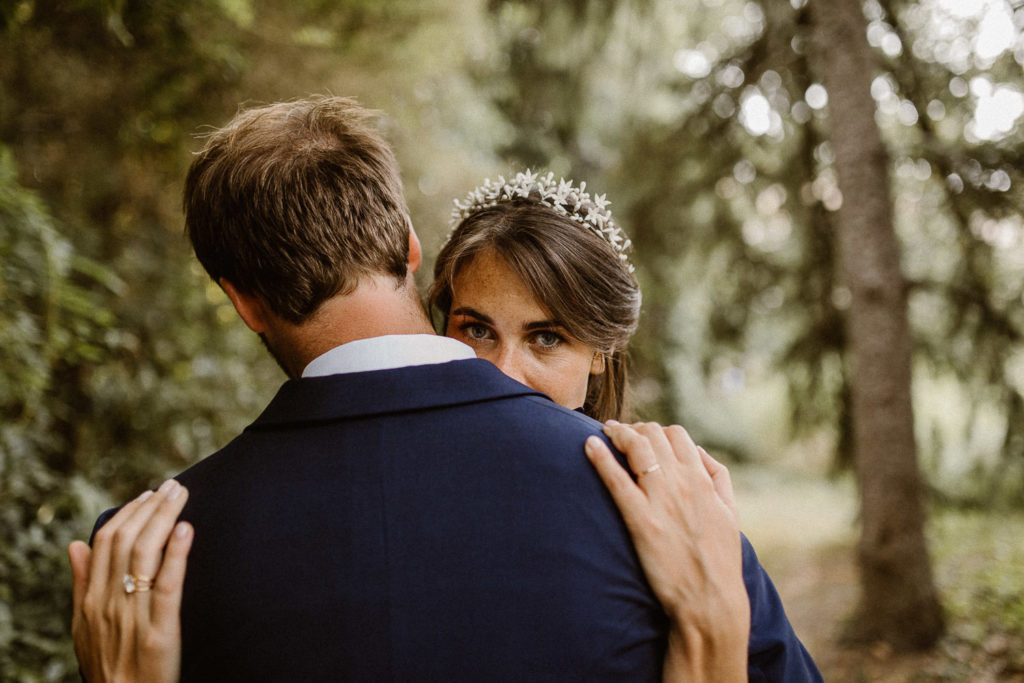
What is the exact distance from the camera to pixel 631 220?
6.91m

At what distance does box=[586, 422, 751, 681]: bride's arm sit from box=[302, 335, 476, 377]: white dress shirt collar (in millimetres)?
333

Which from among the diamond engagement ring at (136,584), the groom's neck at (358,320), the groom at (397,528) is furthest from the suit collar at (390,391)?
the diamond engagement ring at (136,584)

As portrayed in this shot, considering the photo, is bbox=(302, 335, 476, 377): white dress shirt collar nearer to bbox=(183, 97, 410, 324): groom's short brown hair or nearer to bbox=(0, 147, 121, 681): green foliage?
bbox=(183, 97, 410, 324): groom's short brown hair

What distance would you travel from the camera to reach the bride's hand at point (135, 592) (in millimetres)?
1206

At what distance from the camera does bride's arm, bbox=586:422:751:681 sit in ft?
4.05

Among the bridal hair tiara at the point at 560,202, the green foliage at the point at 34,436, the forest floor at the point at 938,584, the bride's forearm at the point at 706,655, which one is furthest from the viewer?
the forest floor at the point at 938,584

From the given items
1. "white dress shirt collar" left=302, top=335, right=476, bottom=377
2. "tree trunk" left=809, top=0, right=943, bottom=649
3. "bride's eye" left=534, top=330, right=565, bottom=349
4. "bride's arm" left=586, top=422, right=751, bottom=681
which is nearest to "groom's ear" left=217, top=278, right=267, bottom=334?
"white dress shirt collar" left=302, top=335, right=476, bottom=377

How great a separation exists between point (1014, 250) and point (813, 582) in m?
3.80

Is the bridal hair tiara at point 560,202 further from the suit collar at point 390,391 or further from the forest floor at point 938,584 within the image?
the forest floor at point 938,584

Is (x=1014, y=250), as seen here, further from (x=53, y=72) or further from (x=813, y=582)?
(x=53, y=72)

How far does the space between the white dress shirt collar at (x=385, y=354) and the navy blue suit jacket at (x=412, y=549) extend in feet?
0.16

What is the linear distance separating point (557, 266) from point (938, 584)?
18.2 feet

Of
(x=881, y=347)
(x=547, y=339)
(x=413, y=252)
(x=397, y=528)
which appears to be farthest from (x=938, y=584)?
(x=397, y=528)

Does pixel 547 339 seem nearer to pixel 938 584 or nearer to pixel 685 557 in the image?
pixel 685 557
